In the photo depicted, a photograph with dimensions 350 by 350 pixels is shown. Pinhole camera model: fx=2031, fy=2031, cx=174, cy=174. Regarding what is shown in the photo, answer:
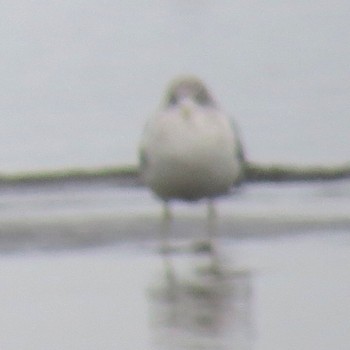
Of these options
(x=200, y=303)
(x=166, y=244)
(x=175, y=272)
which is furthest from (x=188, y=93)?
(x=200, y=303)

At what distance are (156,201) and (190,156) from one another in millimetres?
1882

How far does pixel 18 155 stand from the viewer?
1697 centimetres

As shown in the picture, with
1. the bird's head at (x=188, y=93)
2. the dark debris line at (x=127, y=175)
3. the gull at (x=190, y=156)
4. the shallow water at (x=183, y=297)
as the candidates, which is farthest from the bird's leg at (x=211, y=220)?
the dark debris line at (x=127, y=175)

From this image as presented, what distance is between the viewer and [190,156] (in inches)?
495

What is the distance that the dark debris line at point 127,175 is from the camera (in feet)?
50.7

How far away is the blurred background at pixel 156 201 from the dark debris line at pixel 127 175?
0.12 meters

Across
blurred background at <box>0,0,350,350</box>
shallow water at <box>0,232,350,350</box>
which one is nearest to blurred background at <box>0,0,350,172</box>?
blurred background at <box>0,0,350,350</box>

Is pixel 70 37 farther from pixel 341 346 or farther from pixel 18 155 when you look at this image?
pixel 341 346

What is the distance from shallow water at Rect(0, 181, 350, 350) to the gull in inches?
11.5

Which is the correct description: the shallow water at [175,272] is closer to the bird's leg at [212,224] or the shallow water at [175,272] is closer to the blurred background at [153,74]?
the bird's leg at [212,224]

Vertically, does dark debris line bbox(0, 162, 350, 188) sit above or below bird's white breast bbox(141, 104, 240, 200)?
below

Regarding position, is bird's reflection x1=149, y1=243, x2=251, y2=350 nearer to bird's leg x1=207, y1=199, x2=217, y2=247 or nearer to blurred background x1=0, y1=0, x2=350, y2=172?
bird's leg x1=207, y1=199, x2=217, y2=247

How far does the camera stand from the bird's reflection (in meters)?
9.31

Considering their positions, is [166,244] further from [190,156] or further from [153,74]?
[153,74]
